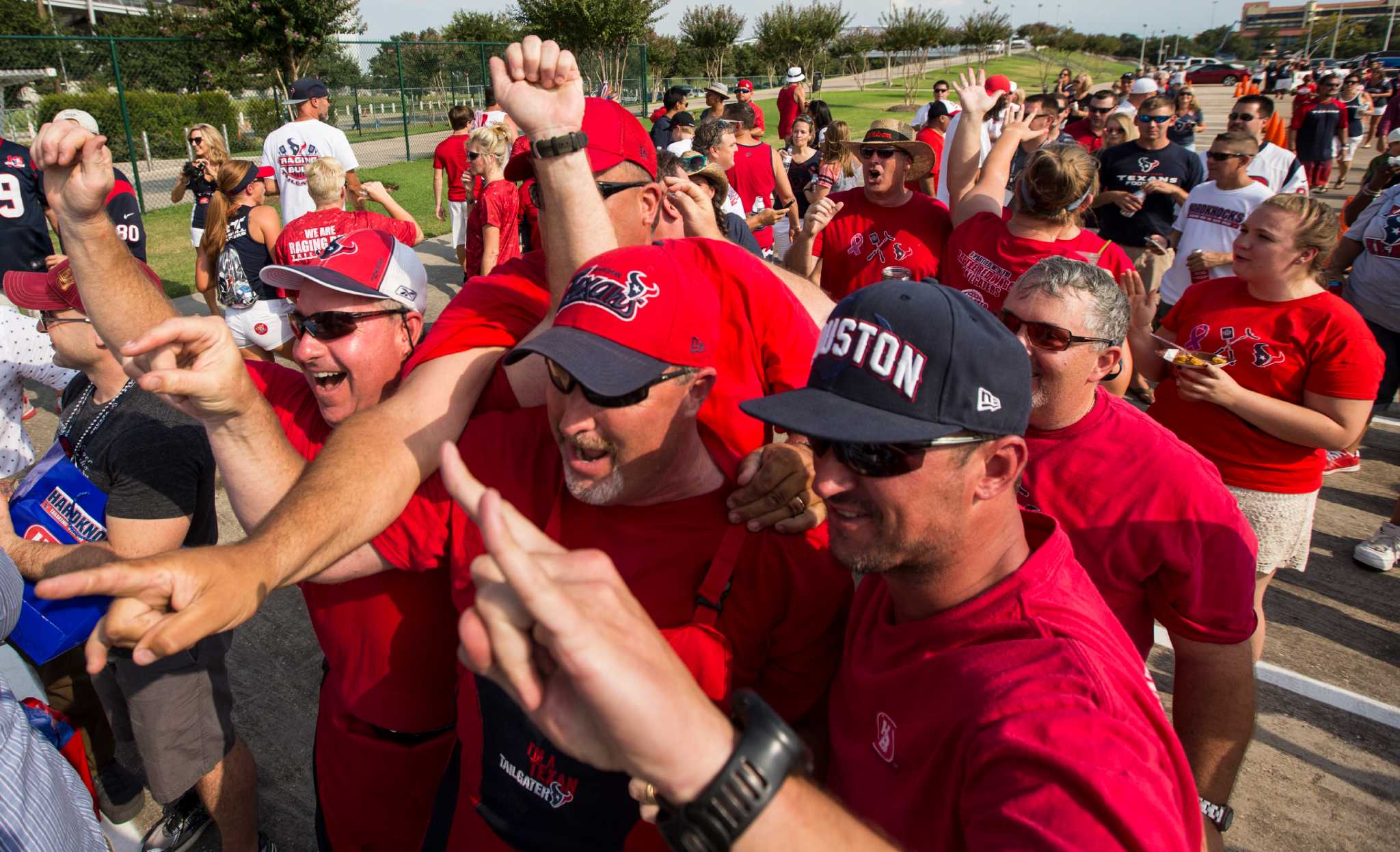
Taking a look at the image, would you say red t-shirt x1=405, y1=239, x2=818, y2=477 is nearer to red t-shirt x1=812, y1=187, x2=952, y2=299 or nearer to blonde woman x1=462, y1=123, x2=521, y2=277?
red t-shirt x1=812, y1=187, x2=952, y2=299

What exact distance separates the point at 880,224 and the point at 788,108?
8918 millimetres

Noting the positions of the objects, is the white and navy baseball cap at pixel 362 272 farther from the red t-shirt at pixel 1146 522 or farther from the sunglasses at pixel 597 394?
the red t-shirt at pixel 1146 522

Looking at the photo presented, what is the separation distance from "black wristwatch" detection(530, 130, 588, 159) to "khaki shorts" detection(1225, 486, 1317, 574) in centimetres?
300

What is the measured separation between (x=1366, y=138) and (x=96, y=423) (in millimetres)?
29423

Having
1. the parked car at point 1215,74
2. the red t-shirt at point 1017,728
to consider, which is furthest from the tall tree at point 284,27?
the parked car at point 1215,74

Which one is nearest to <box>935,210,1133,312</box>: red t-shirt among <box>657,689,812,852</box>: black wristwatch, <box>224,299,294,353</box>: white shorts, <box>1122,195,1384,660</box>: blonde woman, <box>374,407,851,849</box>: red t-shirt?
<box>1122,195,1384,660</box>: blonde woman

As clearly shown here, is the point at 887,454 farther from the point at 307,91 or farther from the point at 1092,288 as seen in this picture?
the point at 307,91

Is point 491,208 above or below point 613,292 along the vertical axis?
below

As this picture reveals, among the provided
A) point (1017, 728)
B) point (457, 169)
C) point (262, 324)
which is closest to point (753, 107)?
point (457, 169)

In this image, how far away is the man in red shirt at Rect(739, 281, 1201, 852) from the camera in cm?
124

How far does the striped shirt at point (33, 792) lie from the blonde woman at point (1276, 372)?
3837 mm

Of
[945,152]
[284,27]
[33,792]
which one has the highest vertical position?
[284,27]

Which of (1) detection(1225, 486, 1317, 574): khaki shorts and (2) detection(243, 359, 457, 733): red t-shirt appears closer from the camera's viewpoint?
(2) detection(243, 359, 457, 733): red t-shirt

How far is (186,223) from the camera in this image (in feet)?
44.7
